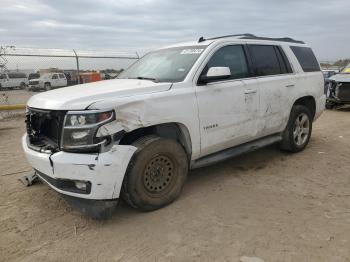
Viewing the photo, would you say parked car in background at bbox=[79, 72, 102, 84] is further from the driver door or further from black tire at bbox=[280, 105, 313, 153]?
the driver door

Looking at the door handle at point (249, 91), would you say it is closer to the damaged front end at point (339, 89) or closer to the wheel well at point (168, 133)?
the wheel well at point (168, 133)

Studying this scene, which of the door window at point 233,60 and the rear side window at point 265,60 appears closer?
the door window at point 233,60

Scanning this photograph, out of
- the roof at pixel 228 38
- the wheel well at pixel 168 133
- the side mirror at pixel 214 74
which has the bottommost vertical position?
the wheel well at pixel 168 133

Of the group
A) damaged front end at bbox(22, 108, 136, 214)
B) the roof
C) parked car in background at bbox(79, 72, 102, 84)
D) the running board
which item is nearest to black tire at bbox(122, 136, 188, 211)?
damaged front end at bbox(22, 108, 136, 214)

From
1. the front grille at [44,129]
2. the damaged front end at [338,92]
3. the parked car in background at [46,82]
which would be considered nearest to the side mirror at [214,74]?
the front grille at [44,129]

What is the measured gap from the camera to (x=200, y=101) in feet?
13.4

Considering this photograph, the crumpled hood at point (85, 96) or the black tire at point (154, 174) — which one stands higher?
the crumpled hood at point (85, 96)

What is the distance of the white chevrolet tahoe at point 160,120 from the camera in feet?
10.8

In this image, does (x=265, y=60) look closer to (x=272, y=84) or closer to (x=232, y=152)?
(x=272, y=84)

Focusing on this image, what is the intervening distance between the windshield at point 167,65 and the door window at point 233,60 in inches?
8.9

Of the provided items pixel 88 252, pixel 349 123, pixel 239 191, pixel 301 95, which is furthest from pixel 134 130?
pixel 349 123

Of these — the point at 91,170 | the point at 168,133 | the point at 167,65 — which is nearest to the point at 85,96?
the point at 91,170

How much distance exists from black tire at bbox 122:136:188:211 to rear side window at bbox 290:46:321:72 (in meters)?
3.16

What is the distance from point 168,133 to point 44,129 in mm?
1439
